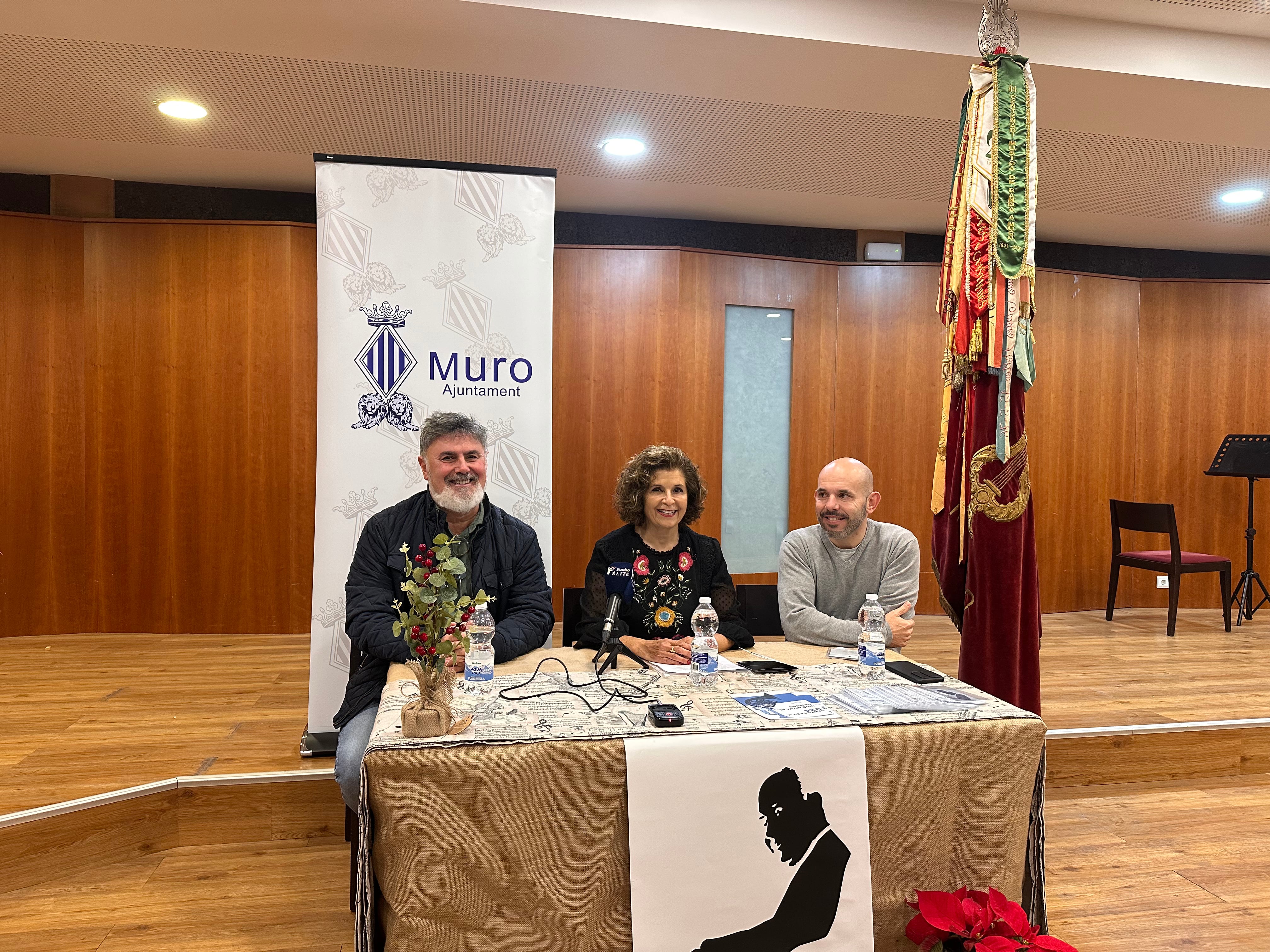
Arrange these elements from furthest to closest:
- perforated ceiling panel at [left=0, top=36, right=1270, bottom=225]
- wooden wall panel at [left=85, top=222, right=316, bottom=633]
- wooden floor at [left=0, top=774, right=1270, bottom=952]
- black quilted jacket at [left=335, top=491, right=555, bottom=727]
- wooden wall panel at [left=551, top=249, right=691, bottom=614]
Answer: wooden wall panel at [left=551, top=249, right=691, bottom=614]
wooden wall panel at [left=85, top=222, right=316, bottom=633]
perforated ceiling panel at [left=0, top=36, right=1270, bottom=225]
black quilted jacket at [left=335, top=491, right=555, bottom=727]
wooden floor at [left=0, top=774, right=1270, bottom=952]

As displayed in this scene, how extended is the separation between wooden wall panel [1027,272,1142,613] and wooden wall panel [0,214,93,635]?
5969 mm

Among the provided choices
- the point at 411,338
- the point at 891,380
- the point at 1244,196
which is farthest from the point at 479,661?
the point at 1244,196

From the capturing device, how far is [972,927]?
1.74 metres

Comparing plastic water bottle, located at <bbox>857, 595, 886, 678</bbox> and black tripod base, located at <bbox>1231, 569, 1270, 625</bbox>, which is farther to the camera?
black tripod base, located at <bbox>1231, 569, 1270, 625</bbox>

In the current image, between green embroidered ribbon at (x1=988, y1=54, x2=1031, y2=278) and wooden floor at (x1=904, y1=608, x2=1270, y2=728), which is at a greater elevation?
green embroidered ribbon at (x1=988, y1=54, x2=1031, y2=278)

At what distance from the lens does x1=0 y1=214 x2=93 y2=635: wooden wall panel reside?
190 inches

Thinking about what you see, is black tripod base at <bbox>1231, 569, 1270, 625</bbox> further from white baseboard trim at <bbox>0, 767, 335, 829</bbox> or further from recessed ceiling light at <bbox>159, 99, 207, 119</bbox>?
recessed ceiling light at <bbox>159, 99, 207, 119</bbox>

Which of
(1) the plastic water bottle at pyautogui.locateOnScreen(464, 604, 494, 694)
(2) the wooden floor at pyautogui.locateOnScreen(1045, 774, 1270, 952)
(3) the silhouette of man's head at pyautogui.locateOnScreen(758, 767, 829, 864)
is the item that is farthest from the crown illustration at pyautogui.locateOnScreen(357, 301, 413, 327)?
(2) the wooden floor at pyautogui.locateOnScreen(1045, 774, 1270, 952)

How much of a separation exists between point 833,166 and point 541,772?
3.88m

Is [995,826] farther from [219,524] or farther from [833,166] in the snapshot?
[219,524]

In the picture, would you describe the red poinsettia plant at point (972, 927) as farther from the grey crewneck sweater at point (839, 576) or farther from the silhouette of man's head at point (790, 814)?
the grey crewneck sweater at point (839, 576)

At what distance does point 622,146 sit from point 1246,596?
5113 mm

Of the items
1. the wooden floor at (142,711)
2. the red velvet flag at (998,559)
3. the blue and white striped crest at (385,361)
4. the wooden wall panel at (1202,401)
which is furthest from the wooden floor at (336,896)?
the wooden wall panel at (1202,401)

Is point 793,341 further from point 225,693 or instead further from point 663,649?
point 225,693
